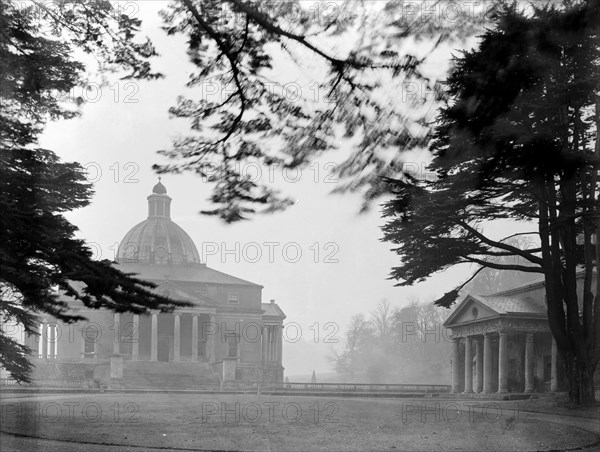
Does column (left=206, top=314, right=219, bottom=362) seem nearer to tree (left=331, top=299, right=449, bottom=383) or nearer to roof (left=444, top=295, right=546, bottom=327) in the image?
tree (left=331, top=299, right=449, bottom=383)

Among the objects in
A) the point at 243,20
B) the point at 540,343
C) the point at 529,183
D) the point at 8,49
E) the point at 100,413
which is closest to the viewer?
the point at 8,49

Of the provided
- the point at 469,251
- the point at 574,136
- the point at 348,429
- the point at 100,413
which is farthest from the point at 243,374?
the point at 574,136

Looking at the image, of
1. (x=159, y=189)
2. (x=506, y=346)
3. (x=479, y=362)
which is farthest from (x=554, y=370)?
(x=479, y=362)

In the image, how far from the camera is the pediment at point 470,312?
14.1 meters

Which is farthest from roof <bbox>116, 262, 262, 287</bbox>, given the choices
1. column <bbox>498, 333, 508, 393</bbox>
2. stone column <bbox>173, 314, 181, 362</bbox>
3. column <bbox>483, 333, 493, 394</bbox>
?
stone column <bbox>173, 314, 181, 362</bbox>

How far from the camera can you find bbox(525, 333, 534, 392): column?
939cm

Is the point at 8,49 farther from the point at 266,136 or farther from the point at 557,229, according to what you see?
the point at 557,229

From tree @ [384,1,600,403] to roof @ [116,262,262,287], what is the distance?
77.3 inches

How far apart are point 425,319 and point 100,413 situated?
627 centimetres

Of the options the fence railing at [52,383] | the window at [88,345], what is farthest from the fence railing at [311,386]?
the window at [88,345]

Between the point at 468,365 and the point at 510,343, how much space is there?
425cm

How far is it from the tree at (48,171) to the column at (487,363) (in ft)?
32.0

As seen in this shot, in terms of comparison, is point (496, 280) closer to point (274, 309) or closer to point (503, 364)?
point (503, 364)

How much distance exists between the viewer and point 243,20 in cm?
521
